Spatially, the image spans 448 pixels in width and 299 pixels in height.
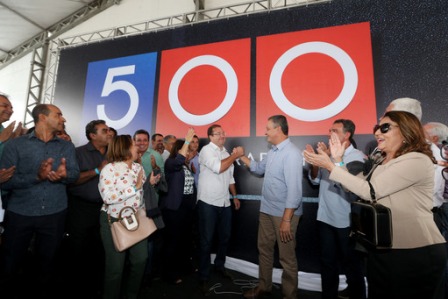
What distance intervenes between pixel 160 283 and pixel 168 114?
2626 millimetres

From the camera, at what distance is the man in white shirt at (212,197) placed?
280cm

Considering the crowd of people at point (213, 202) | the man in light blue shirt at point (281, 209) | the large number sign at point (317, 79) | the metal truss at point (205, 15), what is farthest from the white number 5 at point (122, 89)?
the man in light blue shirt at point (281, 209)

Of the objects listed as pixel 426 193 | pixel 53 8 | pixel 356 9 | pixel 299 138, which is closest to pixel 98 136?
pixel 299 138

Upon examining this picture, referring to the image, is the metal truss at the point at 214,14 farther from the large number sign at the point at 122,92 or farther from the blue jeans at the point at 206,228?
the blue jeans at the point at 206,228

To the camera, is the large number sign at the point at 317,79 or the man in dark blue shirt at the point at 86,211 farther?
the large number sign at the point at 317,79

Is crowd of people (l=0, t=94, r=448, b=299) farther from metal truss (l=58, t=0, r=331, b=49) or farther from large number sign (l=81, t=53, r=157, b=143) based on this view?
metal truss (l=58, t=0, r=331, b=49)

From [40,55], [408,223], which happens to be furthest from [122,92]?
[40,55]

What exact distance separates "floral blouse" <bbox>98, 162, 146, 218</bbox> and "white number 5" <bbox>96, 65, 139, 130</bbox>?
280 cm

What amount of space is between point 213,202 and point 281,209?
797mm

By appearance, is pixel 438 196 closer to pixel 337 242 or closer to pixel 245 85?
pixel 337 242

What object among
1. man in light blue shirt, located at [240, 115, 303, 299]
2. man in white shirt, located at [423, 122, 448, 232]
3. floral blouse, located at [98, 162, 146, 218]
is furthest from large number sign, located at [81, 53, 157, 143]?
man in white shirt, located at [423, 122, 448, 232]

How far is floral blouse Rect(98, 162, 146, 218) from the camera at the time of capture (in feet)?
6.39

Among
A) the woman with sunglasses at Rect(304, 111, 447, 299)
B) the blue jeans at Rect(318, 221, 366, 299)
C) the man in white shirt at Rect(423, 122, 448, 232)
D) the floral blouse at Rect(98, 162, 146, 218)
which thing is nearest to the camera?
the woman with sunglasses at Rect(304, 111, 447, 299)

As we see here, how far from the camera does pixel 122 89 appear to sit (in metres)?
4.70
